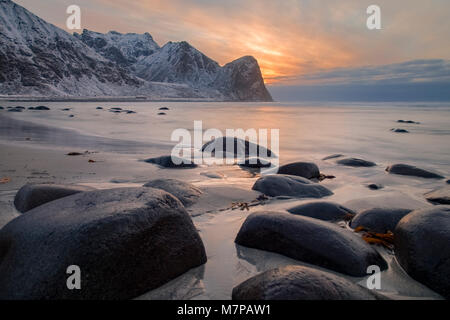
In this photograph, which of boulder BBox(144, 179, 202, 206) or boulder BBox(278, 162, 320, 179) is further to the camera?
boulder BBox(278, 162, 320, 179)

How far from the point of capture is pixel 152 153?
7.95m

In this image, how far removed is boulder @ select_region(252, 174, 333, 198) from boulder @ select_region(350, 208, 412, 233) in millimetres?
1071

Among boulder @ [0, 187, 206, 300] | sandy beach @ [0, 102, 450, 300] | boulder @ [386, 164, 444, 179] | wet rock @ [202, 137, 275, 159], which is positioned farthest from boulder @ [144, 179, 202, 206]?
boulder @ [386, 164, 444, 179]

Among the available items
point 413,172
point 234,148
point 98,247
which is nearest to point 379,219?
point 98,247

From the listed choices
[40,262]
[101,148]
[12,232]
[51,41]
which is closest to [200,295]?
[40,262]

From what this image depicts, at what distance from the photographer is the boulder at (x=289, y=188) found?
4332 mm

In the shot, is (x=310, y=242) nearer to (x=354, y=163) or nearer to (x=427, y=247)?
(x=427, y=247)

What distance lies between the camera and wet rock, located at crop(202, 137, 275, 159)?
7.96m

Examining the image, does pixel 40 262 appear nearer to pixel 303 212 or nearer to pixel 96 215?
pixel 96 215

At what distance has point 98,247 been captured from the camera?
1.87m

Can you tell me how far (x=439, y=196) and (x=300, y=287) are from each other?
3.69 metres

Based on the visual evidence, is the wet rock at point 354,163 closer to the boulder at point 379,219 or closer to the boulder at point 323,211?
the boulder at point 323,211

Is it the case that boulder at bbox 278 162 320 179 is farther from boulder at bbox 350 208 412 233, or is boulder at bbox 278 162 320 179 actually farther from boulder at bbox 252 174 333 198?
boulder at bbox 350 208 412 233

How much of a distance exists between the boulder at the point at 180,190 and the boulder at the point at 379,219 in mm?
1938
